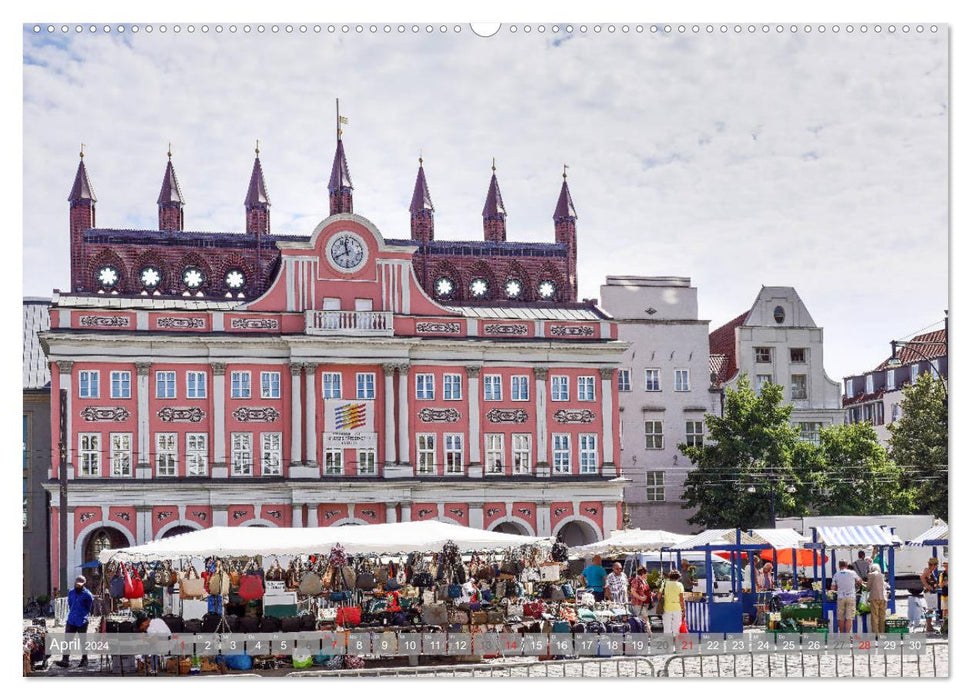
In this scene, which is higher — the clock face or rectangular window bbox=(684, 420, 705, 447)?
the clock face

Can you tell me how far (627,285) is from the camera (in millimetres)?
45031

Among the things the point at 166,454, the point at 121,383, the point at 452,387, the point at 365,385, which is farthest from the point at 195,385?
the point at 452,387

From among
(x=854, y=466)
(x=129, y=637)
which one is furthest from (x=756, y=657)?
(x=854, y=466)

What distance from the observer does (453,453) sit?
53250 millimetres

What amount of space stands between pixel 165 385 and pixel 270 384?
12.0 ft

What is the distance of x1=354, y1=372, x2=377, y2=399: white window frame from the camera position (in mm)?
53031

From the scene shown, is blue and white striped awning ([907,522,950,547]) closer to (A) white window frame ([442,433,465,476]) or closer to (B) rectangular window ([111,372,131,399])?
(A) white window frame ([442,433,465,476])

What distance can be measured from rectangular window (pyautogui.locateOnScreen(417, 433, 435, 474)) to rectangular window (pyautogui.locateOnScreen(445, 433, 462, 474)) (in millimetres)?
488

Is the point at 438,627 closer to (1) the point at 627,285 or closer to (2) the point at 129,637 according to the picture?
(2) the point at 129,637

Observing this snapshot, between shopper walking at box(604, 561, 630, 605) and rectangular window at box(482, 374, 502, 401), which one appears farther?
rectangular window at box(482, 374, 502, 401)

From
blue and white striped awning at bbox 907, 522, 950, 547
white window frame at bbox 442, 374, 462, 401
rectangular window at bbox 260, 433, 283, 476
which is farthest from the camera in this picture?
white window frame at bbox 442, 374, 462, 401

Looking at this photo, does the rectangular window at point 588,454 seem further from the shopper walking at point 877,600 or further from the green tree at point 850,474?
the shopper walking at point 877,600

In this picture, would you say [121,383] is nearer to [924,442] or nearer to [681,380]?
[681,380]

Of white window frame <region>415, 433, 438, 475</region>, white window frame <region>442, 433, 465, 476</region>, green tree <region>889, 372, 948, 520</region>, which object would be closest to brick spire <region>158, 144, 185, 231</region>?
white window frame <region>415, 433, 438, 475</region>
